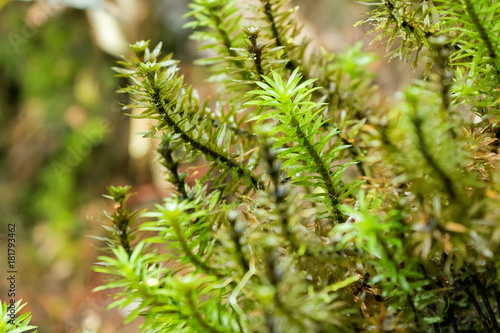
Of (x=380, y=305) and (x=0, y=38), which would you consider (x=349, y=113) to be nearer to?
(x=380, y=305)

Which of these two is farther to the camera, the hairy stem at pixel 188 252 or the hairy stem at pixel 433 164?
the hairy stem at pixel 188 252

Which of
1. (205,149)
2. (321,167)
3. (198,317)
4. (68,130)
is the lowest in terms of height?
(198,317)

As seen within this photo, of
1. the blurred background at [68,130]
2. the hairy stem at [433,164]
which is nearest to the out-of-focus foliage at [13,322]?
the hairy stem at [433,164]

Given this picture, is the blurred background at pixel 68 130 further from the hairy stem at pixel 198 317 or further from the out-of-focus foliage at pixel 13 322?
the hairy stem at pixel 198 317

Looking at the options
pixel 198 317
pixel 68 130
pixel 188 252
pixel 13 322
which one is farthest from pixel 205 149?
pixel 68 130

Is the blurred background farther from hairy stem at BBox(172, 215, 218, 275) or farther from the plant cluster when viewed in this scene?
hairy stem at BBox(172, 215, 218, 275)

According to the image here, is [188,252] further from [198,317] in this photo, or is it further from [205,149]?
[205,149]

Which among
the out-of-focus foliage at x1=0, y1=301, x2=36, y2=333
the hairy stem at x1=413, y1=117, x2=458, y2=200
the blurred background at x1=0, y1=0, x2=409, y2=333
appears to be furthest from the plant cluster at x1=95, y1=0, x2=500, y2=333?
the blurred background at x1=0, y1=0, x2=409, y2=333

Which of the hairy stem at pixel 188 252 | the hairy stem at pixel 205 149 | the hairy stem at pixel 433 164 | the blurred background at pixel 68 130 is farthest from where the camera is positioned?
the blurred background at pixel 68 130
